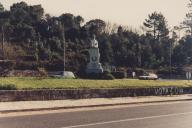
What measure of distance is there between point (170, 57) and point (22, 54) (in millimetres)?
36097

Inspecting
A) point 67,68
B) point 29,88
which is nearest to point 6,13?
point 67,68

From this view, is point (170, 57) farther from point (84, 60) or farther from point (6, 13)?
point (6, 13)

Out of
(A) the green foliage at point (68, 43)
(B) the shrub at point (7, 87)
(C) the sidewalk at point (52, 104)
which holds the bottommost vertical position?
(C) the sidewalk at point (52, 104)

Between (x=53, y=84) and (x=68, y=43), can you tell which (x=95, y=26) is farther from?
(x=53, y=84)

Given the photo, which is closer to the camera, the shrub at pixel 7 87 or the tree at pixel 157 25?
the shrub at pixel 7 87

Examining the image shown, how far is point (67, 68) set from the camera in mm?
66375

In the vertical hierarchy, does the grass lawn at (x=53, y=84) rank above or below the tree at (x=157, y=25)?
below

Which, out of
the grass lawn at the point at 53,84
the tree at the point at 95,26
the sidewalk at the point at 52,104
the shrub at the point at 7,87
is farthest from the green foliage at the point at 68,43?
the shrub at the point at 7,87

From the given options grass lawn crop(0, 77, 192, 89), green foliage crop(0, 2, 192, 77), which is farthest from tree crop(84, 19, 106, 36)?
grass lawn crop(0, 77, 192, 89)

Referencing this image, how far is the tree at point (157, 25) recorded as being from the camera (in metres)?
111

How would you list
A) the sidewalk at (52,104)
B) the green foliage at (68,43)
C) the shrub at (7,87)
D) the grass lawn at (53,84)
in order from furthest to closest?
the green foliage at (68,43)
the grass lawn at (53,84)
the shrub at (7,87)
the sidewalk at (52,104)

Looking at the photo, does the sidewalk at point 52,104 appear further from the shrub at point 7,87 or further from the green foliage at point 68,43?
the green foliage at point 68,43

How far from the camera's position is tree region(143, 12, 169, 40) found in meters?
111

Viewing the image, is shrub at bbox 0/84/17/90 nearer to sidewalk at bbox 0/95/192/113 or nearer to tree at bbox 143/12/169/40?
sidewalk at bbox 0/95/192/113
